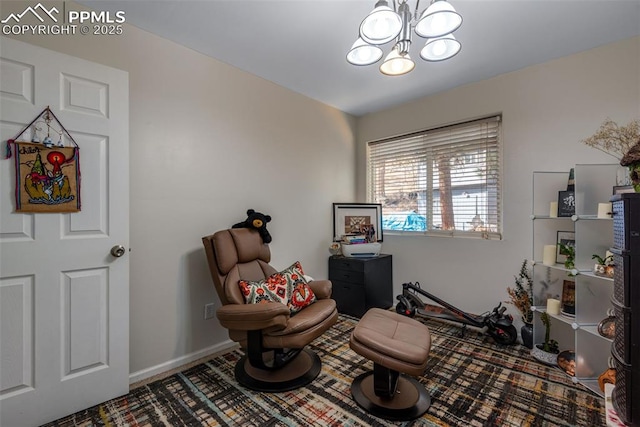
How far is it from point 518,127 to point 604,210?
1088 millimetres

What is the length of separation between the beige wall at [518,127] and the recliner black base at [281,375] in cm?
173

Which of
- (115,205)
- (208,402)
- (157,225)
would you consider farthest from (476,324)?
(115,205)

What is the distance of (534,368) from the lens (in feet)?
7.05

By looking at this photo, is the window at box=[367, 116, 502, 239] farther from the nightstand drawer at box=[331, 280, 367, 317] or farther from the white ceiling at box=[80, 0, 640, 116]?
the nightstand drawer at box=[331, 280, 367, 317]

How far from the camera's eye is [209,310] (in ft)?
7.90

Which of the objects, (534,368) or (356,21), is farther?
(534,368)

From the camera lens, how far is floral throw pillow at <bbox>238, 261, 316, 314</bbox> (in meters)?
2.05

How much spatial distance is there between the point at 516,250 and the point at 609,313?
32.2 inches

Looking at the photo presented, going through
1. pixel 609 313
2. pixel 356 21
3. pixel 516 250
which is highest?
pixel 356 21

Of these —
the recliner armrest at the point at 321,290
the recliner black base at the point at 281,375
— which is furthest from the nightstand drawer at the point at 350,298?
the recliner black base at the point at 281,375

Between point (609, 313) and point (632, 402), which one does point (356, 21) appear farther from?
point (609, 313)

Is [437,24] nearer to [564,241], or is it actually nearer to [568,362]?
[564,241]

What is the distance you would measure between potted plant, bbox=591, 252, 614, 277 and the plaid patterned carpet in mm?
779

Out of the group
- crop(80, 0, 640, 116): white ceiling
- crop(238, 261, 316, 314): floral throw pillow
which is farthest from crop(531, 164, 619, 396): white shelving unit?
crop(238, 261, 316, 314): floral throw pillow
